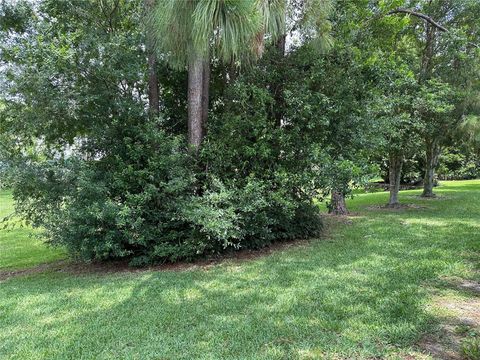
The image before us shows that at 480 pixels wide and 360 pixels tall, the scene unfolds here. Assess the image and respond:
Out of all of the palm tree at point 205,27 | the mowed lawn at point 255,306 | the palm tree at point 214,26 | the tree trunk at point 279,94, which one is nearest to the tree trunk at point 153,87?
the palm tree at point 214,26

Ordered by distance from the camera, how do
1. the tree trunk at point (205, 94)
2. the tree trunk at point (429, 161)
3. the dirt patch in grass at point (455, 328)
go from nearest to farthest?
the dirt patch in grass at point (455, 328), the tree trunk at point (205, 94), the tree trunk at point (429, 161)

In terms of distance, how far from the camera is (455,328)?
2936 millimetres

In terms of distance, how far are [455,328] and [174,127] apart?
17.8 ft

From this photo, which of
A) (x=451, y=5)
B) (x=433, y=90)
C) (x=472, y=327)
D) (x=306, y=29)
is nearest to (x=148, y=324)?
(x=472, y=327)

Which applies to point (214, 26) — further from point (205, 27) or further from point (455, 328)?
point (455, 328)

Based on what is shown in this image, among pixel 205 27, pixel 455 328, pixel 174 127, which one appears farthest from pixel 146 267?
pixel 455 328

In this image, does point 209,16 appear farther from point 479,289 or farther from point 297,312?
point 479,289

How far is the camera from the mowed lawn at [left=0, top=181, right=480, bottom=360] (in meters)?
2.80

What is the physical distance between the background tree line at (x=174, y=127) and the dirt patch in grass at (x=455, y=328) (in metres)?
2.37

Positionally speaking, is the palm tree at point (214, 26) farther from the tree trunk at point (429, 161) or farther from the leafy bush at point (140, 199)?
the tree trunk at point (429, 161)

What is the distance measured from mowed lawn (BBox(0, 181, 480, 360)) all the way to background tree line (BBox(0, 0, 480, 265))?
2.43 ft

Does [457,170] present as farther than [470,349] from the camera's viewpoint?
Yes

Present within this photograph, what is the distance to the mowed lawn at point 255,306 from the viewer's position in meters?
2.80

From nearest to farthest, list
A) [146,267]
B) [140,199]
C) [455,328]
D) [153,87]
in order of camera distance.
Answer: [455,328]
[140,199]
[146,267]
[153,87]
